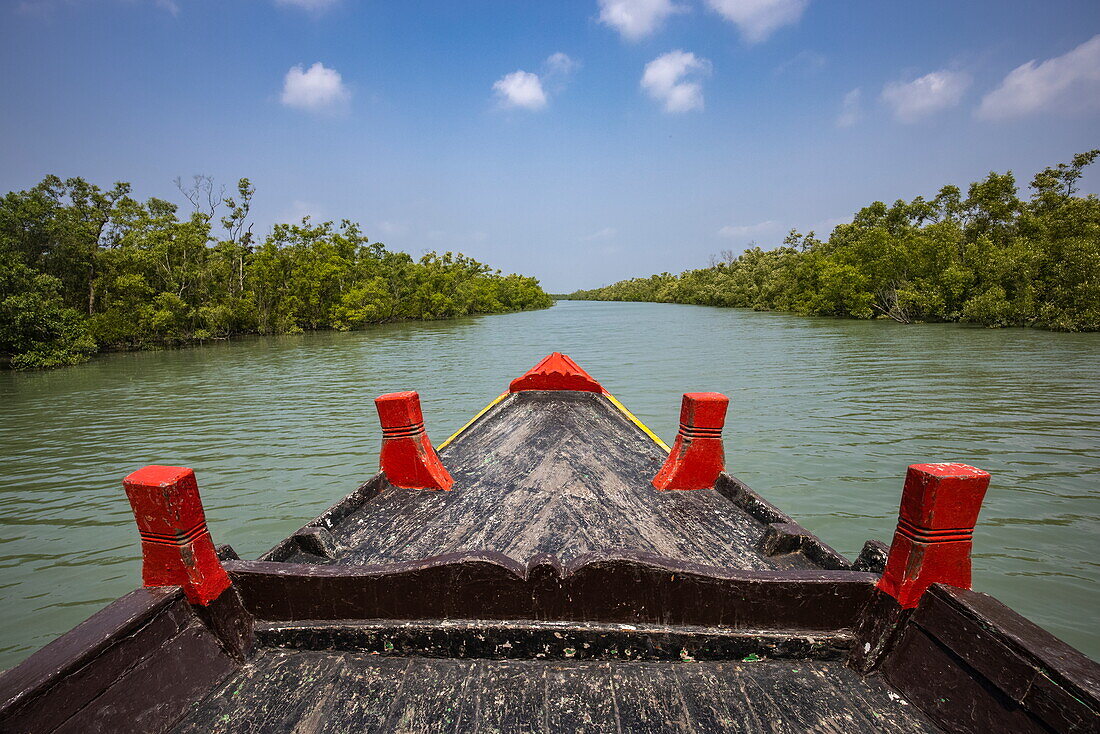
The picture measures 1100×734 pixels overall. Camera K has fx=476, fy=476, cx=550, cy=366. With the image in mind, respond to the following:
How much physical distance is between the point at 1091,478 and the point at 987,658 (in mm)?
6863

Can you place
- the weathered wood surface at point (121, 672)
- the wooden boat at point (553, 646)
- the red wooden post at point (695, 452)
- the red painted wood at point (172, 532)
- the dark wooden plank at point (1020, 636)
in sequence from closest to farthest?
the dark wooden plank at point (1020, 636)
the weathered wood surface at point (121, 672)
the wooden boat at point (553, 646)
the red painted wood at point (172, 532)
the red wooden post at point (695, 452)

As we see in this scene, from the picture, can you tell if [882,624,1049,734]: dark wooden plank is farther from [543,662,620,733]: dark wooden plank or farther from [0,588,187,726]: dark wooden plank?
[0,588,187,726]: dark wooden plank

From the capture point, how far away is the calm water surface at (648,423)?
430 cm

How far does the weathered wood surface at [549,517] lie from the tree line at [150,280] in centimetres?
2353

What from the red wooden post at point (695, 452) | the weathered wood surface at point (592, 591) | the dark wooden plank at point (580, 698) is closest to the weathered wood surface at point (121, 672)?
the weathered wood surface at point (592, 591)

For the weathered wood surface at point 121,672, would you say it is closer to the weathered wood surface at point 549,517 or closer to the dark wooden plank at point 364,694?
the dark wooden plank at point 364,694

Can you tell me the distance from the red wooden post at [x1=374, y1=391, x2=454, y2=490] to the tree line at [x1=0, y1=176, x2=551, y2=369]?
912 inches

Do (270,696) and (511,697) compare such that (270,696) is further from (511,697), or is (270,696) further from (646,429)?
(646,429)

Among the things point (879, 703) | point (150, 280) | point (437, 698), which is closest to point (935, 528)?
point (879, 703)

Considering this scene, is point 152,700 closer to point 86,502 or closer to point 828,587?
point 828,587

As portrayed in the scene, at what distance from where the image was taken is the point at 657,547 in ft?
8.32

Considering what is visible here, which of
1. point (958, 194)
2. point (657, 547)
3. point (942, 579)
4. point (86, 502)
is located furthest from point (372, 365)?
point (958, 194)

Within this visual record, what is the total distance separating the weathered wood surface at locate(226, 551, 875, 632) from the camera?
5.82 ft

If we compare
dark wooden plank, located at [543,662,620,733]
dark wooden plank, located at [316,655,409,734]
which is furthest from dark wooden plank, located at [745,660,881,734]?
dark wooden plank, located at [316,655,409,734]
